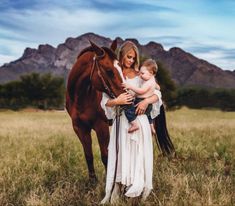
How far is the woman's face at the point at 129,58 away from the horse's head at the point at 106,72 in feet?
0.47

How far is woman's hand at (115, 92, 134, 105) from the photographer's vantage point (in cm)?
476

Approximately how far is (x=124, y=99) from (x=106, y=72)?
374 mm

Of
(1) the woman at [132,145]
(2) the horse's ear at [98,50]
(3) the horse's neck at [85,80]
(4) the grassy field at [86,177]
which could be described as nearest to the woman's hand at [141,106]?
(1) the woman at [132,145]

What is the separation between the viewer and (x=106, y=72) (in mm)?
4898

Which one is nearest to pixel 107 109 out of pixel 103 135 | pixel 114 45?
pixel 103 135

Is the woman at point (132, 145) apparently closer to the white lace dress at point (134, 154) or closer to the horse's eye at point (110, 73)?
the white lace dress at point (134, 154)

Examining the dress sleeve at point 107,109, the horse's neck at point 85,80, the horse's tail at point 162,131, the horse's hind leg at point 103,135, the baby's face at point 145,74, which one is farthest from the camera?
the horse's tail at point 162,131

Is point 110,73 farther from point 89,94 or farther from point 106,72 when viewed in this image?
point 89,94

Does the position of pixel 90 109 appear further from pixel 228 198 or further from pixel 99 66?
pixel 228 198

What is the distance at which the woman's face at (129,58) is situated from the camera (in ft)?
16.4

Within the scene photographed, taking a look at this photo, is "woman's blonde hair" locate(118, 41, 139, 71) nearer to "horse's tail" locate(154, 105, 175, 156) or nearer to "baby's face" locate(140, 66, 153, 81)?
"baby's face" locate(140, 66, 153, 81)

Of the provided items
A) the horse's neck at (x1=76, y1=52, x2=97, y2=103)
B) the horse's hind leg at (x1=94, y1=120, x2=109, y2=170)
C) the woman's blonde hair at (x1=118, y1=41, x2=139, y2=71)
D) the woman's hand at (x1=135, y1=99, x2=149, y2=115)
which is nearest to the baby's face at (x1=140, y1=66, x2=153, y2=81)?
the woman's blonde hair at (x1=118, y1=41, x2=139, y2=71)

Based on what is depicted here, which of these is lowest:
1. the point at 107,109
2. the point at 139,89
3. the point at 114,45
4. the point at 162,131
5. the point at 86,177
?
the point at 86,177

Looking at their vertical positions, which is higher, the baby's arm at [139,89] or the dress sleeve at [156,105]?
the baby's arm at [139,89]
